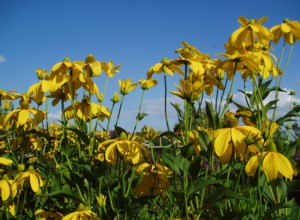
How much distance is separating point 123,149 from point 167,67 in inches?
16.6

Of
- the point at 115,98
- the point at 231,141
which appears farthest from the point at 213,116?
the point at 115,98

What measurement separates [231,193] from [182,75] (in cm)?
65

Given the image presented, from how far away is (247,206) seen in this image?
160 cm

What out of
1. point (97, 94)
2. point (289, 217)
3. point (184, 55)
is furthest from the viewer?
point (97, 94)

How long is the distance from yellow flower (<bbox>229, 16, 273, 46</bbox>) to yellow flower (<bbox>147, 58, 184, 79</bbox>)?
0.26 meters

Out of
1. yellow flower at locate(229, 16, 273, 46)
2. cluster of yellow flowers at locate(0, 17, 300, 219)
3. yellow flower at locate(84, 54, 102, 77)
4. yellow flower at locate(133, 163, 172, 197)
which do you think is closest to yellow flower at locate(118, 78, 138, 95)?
cluster of yellow flowers at locate(0, 17, 300, 219)

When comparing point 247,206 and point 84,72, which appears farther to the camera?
point 84,72

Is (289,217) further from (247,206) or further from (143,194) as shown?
(143,194)

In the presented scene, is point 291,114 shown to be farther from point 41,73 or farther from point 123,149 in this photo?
point 41,73

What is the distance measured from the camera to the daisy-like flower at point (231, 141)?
1283 millimetres

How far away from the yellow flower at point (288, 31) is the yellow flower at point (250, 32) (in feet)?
0.43

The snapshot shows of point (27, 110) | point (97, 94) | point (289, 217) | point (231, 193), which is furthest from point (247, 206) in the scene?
point (27, 110)

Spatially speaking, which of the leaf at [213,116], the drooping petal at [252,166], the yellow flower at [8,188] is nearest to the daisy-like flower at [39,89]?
the yellow flower at [8,188]

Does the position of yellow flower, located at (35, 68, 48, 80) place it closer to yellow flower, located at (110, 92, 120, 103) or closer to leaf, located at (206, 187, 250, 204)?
yellow flower, located at (110, 92, 120, 103)
